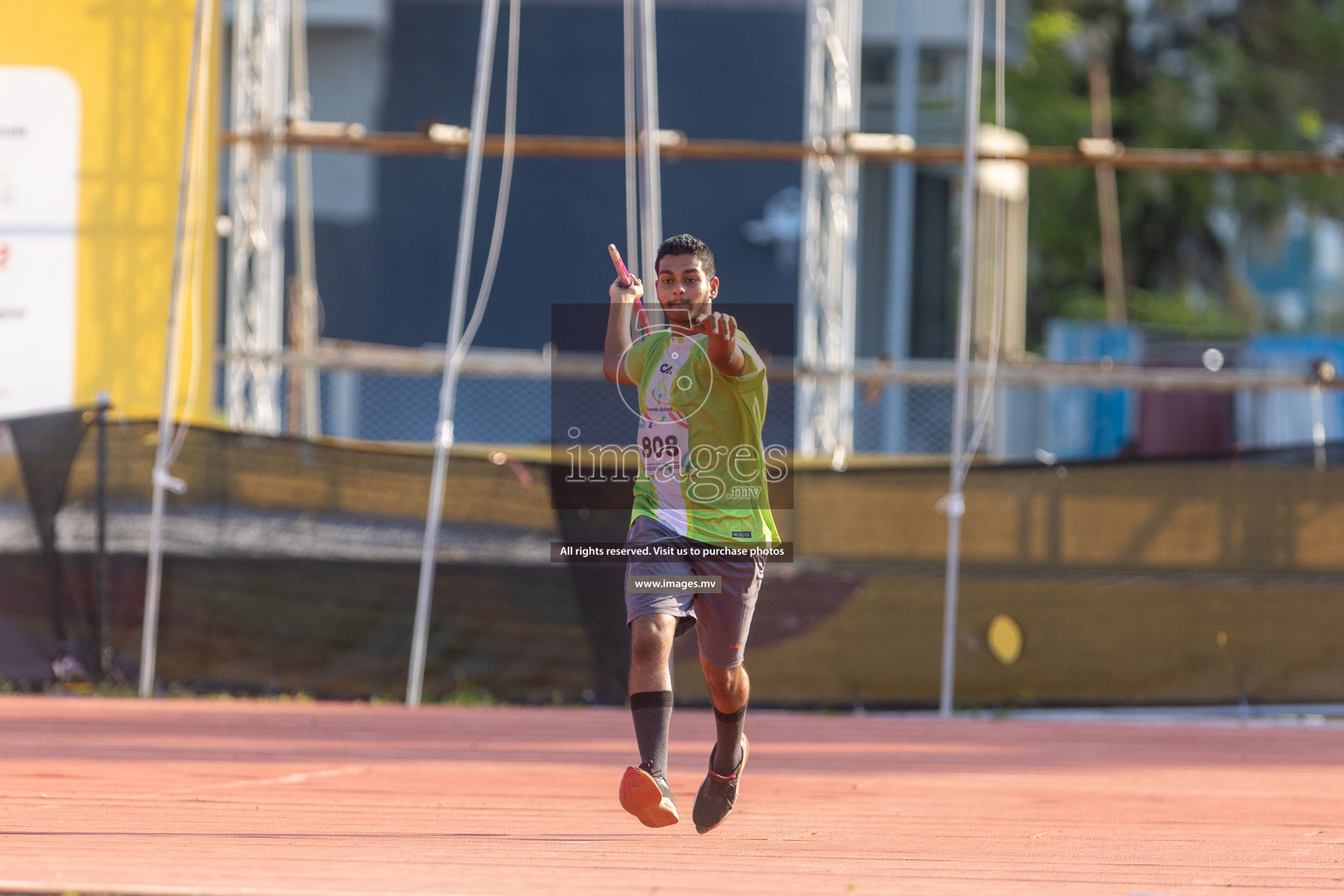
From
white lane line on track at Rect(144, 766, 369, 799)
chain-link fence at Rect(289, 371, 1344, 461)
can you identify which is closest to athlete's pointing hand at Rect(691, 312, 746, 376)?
white lane line on track at Rect(144, 766, 369, 799)

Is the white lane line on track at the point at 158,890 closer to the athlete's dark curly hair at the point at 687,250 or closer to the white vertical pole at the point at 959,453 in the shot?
the athlete's dark curly hair at the point at 687,250

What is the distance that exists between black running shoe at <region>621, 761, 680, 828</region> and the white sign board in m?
6.58

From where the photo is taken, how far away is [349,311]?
19938 mm

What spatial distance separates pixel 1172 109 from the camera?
29.8 m

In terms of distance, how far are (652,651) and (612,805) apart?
141 cm

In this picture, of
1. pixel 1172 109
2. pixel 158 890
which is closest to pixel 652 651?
pixel 158 890

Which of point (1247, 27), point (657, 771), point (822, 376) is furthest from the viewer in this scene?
point (1247, 27)

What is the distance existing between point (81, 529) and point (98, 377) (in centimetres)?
123

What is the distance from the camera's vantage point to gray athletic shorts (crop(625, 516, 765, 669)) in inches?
203

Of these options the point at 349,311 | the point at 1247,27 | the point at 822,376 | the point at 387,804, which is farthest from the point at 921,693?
the point at 1247,27

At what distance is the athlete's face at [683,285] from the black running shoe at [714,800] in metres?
1.44

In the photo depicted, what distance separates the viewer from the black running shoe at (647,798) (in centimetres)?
486

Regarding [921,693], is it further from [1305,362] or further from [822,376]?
[1305,362]

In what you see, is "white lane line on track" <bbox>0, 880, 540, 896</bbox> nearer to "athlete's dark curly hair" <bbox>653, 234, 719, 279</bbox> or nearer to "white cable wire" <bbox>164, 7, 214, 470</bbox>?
"athlete's dark curly hair" <bbox>653, 234, 719, 279</bbox>
